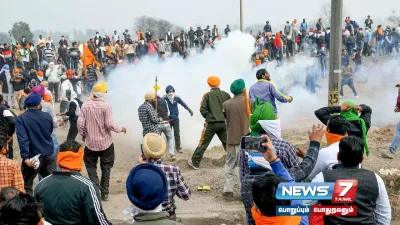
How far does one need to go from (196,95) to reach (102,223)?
39.0 ft

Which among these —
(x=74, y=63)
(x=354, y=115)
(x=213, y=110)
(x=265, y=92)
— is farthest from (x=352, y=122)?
(x=74, y=63)

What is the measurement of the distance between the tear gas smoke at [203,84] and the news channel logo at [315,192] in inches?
434

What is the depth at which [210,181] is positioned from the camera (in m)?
8.76

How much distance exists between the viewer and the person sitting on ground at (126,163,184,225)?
10.6ft

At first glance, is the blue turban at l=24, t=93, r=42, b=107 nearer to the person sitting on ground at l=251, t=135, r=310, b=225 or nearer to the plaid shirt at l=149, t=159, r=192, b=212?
the plaid shirt at l=149, t=159, r=192, b=212

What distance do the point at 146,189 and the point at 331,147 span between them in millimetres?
2211

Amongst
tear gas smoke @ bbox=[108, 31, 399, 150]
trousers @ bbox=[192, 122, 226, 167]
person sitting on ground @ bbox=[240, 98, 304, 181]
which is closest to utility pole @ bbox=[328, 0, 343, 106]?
trousers @ bbox=[192, 122, 226, 167]

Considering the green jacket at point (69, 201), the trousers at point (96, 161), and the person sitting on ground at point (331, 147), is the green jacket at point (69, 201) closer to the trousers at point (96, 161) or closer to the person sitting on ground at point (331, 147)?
the person sitting on ground at point (331, 147)

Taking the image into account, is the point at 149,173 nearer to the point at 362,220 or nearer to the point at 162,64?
the point at 362,220

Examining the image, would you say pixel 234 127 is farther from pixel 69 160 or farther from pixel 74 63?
pixel 74 63

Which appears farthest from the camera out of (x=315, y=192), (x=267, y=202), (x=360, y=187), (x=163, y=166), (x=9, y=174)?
(x=9, y=174)

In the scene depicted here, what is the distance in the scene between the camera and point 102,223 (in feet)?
13.9

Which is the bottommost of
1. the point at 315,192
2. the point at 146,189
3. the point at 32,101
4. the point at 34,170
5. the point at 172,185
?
the point at 34,170

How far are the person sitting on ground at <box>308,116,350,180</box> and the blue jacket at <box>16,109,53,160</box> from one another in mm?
3846
